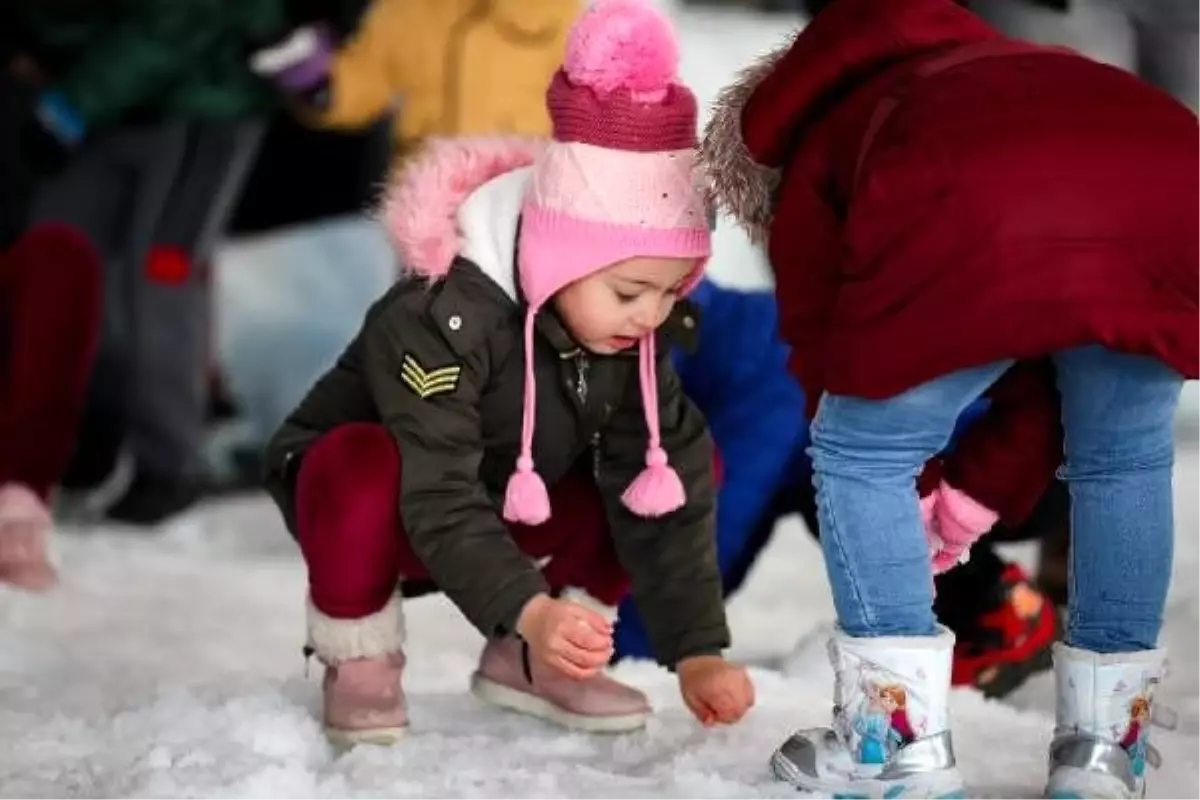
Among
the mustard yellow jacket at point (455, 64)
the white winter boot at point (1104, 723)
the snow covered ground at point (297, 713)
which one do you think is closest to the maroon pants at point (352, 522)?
the snow covered ground at point (297, 713)

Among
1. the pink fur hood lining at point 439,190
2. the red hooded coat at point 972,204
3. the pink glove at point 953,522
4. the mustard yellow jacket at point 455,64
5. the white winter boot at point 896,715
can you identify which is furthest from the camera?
the mustard yellow jacket at point 455,64

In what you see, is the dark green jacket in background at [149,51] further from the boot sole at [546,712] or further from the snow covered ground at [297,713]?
the boot sole at [546,712]

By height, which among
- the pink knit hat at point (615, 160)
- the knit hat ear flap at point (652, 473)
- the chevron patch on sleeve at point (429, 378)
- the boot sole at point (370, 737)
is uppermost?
the pink knit hat at point (615, 160)

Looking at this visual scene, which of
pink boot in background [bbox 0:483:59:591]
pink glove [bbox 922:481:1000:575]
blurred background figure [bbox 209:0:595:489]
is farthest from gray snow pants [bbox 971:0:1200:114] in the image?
pink boot in background [bbox 0:483:59:591]

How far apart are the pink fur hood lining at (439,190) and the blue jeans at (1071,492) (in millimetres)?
367

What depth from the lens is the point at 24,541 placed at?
2.13m

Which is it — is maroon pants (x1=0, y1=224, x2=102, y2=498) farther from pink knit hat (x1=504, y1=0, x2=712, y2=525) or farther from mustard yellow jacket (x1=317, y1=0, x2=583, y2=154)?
pink knit hat (x1=504, y1=0, x2=712, y2=525)

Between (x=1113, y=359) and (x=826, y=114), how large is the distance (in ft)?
0.82

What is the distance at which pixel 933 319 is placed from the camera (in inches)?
43.2

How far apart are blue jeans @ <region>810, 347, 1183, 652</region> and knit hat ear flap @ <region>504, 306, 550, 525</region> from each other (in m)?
0.27

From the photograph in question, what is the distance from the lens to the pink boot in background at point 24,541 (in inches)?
83.1

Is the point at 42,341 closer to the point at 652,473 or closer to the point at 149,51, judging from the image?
the point at 149,51

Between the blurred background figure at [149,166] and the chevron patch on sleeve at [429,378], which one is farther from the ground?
the chevron patch on sleeve at [429,378]

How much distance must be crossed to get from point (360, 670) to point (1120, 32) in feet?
3.51
